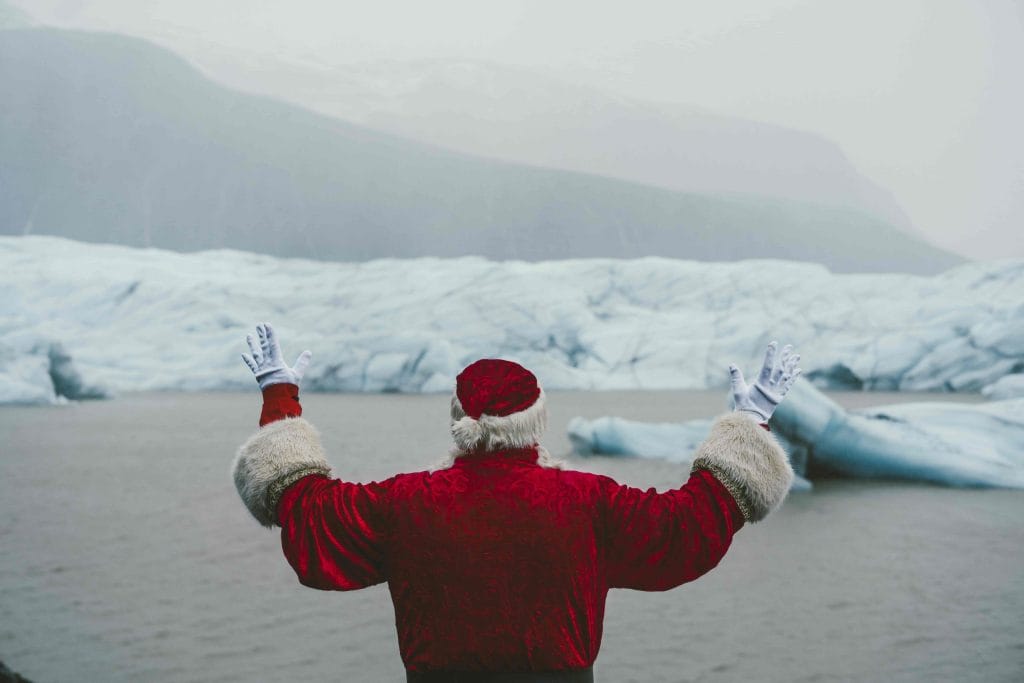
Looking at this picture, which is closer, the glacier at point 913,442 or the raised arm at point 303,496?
the raised arm at point 303,496

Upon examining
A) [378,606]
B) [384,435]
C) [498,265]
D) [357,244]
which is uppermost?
[357,244]

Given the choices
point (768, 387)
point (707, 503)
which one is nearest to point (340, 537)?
point (707, 503)

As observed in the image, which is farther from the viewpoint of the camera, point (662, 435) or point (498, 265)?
point (498, 265)

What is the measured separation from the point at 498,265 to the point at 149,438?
13809mm

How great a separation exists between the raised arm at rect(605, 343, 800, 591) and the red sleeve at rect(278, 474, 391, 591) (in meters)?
0.28

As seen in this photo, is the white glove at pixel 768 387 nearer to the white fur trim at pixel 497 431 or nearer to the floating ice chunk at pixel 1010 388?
the white fur trim at pixel 497 431

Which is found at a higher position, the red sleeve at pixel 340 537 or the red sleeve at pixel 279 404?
the red sleeve at pixel 279 404

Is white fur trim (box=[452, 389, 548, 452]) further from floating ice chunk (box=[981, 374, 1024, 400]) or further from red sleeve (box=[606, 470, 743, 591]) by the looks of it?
floating ice chunk (box=[981, 374, 1024, 400])

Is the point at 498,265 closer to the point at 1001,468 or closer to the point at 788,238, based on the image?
the point at 1001,468

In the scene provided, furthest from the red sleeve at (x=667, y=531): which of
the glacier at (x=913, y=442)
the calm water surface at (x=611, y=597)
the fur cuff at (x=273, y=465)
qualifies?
the glacier at (x=913, y=442)

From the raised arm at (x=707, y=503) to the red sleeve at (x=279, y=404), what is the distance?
46 centimetres

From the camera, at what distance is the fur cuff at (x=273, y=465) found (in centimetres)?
130

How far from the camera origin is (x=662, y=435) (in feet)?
34.8

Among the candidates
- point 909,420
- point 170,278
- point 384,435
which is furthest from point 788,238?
point 909,420
